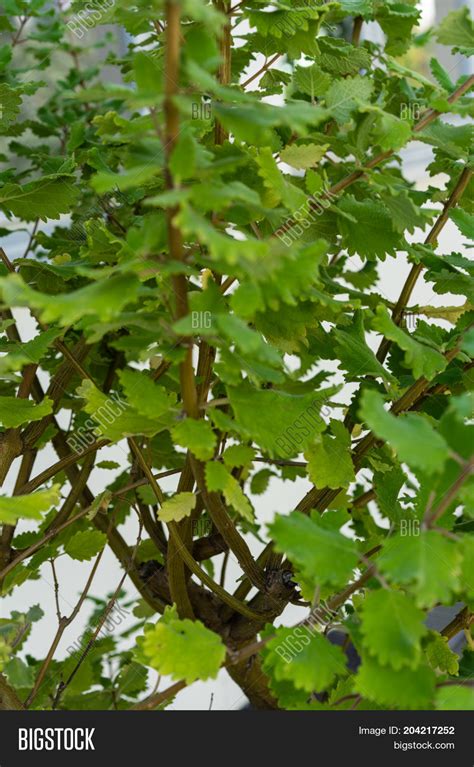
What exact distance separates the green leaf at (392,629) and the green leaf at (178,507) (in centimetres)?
10

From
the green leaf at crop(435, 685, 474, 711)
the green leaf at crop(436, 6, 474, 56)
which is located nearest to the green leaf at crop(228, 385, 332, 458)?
the green leaf at crop(435, 685, 474, 711)

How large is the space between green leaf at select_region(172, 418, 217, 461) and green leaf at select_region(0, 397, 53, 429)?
118 millimetres

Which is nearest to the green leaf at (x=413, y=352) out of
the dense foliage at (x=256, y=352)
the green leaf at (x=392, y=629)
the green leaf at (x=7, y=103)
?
the dense foliage at (x=256, y=352)

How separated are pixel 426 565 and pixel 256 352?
0.09 meters

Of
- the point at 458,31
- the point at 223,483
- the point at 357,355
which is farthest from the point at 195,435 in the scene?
the point at 458,31

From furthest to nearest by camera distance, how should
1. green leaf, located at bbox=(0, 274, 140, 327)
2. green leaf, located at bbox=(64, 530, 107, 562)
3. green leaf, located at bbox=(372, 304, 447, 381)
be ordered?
green leaf, located at bbox=(64, 530, 107, 562) < green leaf, located at bbox=(372, 304, 447, 381) < green leaf, located at bbox=(0, 274, 140, 327)

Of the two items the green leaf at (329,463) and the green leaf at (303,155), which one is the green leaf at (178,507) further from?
the green leaf at (303,155)

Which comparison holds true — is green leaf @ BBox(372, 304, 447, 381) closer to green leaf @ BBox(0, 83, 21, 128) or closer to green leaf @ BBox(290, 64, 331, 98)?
green leaf @ BBox(290, 64, 331, 98)

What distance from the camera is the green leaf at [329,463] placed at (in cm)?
42

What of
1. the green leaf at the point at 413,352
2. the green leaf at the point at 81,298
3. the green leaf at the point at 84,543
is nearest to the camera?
the green leaf at the point at 81,298

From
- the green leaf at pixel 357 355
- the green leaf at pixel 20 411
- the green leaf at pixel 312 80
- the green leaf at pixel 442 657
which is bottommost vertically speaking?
the green leaf at pixel 442 657

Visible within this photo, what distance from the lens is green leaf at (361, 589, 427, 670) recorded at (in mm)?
302
